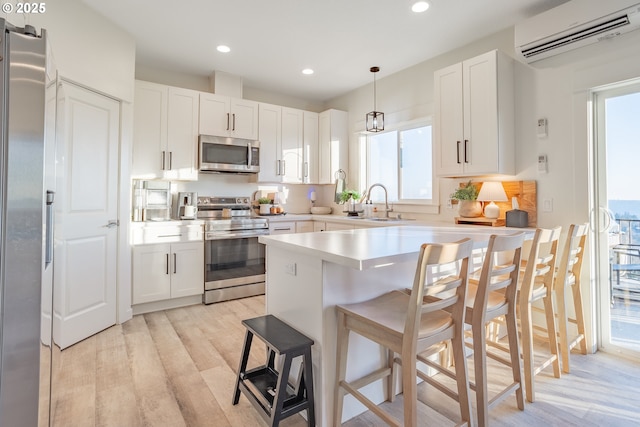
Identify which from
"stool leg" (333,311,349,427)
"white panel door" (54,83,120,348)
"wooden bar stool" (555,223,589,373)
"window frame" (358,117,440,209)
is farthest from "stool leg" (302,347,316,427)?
"window frame" (358,117,440,209)

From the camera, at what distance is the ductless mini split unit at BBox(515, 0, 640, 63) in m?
2.18

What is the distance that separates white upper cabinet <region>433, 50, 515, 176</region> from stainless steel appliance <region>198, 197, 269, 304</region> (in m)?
2.35

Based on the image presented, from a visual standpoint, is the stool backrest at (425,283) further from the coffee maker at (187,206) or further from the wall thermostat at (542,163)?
the coffee maker at (187,206)

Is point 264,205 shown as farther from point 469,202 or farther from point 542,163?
point 542,163

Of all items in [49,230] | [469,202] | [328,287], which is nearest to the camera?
[49,230]

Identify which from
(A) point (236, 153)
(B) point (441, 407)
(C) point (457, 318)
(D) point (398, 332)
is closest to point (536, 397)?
(B) point (441, 407)

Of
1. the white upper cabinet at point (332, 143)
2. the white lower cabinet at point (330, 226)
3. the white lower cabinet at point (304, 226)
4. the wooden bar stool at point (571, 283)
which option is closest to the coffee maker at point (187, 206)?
the white lower cabinet at point (304, 226)

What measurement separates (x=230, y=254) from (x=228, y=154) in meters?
1.24

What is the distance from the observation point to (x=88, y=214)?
2783mm

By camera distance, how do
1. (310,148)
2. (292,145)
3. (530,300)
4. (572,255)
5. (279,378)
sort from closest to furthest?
(279,378)
(530,300)
(572,255)
(292,145)
(310,148)

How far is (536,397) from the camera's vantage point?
1884 mm

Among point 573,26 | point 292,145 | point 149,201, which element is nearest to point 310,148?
point 292,145

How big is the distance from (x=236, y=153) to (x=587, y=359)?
390 cm

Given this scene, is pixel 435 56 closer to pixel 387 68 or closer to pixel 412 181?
pixel 387 68
